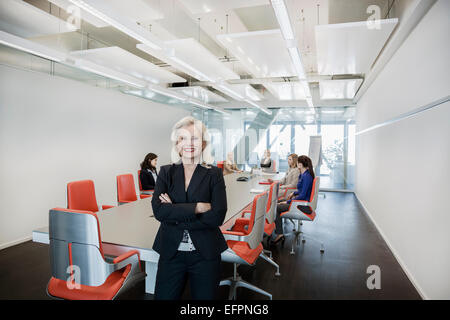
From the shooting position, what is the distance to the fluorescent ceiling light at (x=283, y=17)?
2.60 m

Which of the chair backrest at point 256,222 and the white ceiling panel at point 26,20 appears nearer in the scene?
the chair backrest at point 256,222

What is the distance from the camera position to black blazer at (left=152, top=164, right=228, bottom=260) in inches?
62.3

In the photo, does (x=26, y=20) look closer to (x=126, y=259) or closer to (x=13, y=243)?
(x=13, y=243)

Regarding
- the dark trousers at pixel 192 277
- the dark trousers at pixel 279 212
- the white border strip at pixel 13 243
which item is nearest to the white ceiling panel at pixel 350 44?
the dark trousers at pixel 279 212

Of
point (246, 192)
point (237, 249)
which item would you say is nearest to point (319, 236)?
point (246, 192)

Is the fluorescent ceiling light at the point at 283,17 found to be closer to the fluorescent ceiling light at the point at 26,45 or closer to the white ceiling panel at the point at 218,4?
the white ceiling panel at the point at 218,4

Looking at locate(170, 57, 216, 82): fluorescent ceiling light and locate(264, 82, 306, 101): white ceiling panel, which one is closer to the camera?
locate(170, 57, 216, 82): fluorescent ceiling light

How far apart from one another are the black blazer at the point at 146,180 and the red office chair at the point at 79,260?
130 inches

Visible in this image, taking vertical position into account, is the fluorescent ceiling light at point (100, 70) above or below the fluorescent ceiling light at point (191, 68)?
below

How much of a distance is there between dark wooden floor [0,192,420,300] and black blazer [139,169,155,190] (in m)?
1.78

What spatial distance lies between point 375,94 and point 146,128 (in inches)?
234

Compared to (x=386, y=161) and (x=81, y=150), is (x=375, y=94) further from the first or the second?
(x=81, y=150)

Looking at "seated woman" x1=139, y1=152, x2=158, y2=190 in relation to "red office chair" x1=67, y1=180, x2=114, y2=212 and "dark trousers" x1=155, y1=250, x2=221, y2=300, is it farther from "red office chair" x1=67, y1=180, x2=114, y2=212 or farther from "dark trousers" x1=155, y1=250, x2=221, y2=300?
"dark trousers" x1=155, y1=250, x2=221, y2=300

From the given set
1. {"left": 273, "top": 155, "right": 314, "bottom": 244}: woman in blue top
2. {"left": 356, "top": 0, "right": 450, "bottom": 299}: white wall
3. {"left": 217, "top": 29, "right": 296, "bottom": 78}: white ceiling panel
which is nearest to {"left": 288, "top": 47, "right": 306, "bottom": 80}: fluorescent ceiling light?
{"left": 217, "top": 29, "right": 296, "bottom": 78}: white ceiling panel
